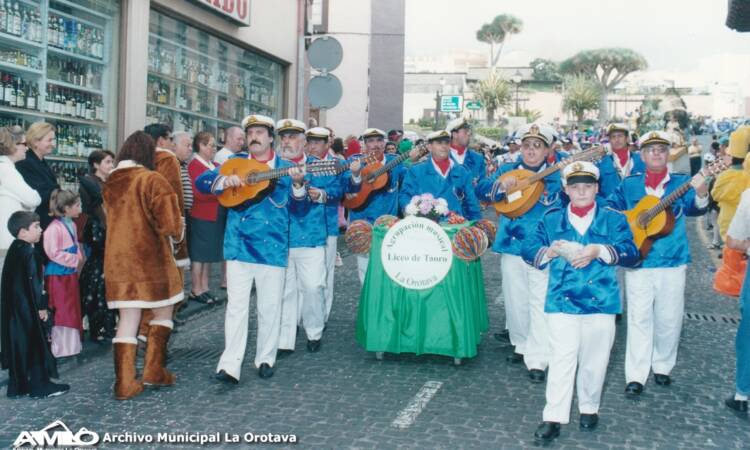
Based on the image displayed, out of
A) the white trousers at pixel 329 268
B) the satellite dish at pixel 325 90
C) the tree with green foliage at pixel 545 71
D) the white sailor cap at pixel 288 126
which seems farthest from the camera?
the tree with green foliage at pixel 545 71

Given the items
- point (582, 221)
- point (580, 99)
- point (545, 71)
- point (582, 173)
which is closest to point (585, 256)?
point (582, 221)

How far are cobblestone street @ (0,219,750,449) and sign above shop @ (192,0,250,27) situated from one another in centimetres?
694

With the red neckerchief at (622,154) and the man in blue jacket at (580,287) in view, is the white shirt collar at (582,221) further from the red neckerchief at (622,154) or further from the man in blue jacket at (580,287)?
the red neckerchief at (622,154)

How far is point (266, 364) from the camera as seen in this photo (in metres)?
6.55

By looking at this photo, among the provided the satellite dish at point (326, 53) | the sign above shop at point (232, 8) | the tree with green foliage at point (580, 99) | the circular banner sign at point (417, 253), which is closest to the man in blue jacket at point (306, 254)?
the circular banner sign at point (417, 253)

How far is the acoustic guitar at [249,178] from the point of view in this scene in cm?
635

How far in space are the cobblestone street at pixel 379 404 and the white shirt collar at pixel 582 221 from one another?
132 centimetres

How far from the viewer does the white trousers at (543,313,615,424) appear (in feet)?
17.0

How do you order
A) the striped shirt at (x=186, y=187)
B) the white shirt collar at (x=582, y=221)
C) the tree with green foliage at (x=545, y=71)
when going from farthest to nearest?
1. the tree with green foliage at (x=545, y=71)
2. the striped shirt at (x=186, y=187)
3. the white shirt collar at (x=582, y=221)

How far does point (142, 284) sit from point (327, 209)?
2.53 m

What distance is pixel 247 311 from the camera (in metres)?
6.42

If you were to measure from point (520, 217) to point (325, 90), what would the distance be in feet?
21.4

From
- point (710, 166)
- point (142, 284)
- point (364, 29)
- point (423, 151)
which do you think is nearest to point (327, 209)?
point (423, 151)

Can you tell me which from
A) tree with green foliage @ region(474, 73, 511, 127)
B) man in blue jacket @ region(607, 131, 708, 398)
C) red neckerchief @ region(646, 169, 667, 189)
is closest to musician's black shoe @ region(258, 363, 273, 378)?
man in blue jacket @ region(607, 131, 708, 398)
